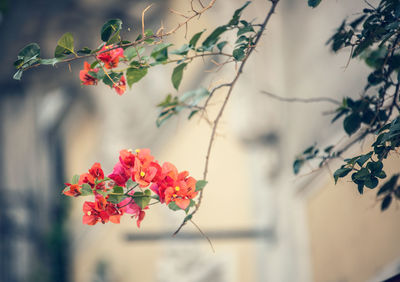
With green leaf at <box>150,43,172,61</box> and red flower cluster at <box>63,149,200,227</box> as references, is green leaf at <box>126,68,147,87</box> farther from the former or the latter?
red flower cluster at <box>63,149,200,227</box>

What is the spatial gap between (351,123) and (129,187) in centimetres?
52

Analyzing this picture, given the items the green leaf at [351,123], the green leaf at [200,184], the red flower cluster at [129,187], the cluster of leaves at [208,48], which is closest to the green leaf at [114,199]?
the red flower cluster at [129,187]

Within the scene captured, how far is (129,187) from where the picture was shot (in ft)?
2.28

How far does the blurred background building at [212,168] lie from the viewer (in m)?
2.26

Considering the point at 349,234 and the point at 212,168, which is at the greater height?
the point at 212,168

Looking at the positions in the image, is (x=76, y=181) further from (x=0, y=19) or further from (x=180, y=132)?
(x=180, y=132)

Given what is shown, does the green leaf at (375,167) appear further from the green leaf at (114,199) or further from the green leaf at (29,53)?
the green leaf at (29,53)

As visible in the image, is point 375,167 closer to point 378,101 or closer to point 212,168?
point 378,101

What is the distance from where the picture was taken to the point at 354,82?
2.02 m

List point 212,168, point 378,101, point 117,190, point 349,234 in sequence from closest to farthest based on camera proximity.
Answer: point 117,190, point 378,101, point 349,234, point 212,168

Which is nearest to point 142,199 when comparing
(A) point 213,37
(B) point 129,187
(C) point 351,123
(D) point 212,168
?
(B) point 129,187

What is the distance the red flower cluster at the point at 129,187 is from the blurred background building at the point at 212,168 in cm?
10

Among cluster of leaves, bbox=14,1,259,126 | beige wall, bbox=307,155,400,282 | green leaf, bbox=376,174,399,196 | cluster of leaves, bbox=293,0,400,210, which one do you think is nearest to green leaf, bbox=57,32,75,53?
cluster of leaves, bbox=14,1,259,126

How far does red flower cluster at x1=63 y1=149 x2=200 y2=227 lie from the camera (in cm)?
69
